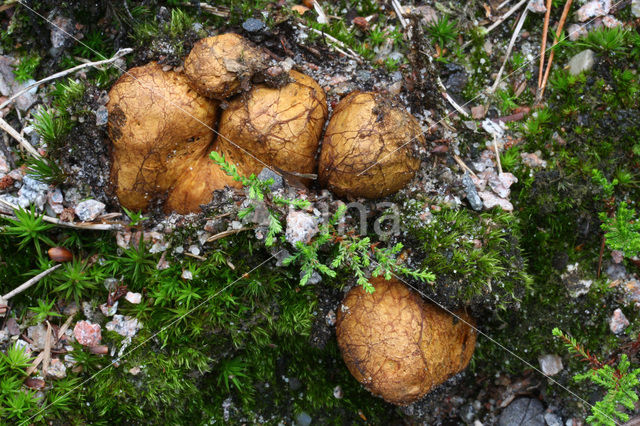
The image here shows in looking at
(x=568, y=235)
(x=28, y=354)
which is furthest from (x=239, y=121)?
(x=568, y=235)

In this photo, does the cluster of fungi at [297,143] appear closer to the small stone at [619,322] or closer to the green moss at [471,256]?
the green moss at [471,256]

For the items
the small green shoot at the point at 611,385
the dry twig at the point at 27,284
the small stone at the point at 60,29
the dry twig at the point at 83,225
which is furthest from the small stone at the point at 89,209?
the small green shoot at the point at 611,385

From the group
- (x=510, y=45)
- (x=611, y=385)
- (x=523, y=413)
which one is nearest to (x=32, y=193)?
(x=510, y=45)

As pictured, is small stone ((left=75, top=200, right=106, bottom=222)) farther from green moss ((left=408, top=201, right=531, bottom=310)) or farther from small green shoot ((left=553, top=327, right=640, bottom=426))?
small green shoot ((left=553, top=327, right=640, bottom=426))

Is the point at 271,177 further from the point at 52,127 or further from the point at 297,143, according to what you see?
the point at 52,127

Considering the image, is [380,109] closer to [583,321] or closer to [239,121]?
[239,121]

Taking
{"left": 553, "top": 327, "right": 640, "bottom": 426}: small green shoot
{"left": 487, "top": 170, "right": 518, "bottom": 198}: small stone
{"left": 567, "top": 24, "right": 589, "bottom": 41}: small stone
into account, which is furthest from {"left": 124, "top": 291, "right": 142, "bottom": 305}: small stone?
{"left": 567, "top": 24, "right": 589, "bottom": 41}: small stone

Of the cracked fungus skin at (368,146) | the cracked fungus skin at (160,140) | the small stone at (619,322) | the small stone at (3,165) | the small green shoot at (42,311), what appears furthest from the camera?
the small stone at (619,322)
